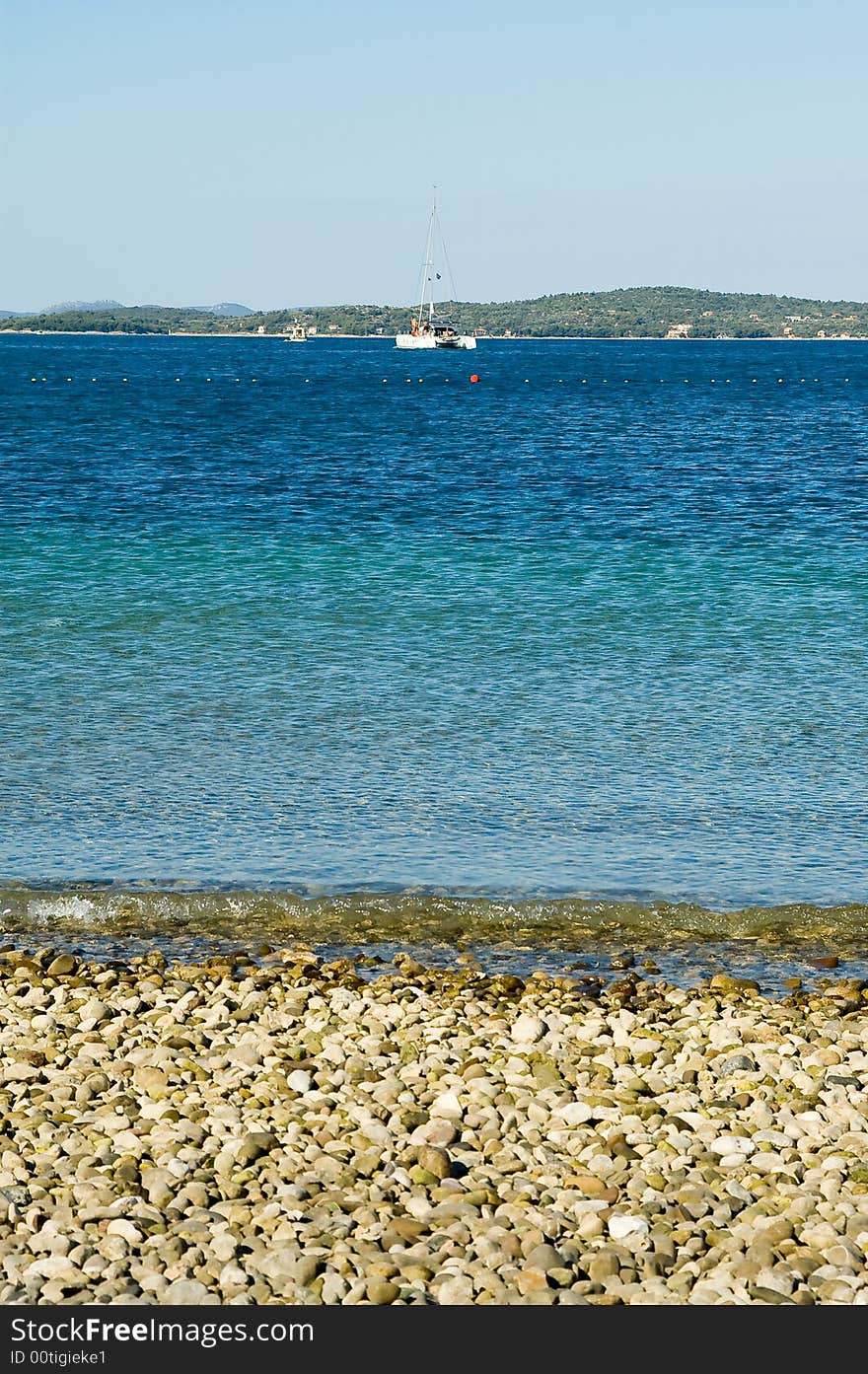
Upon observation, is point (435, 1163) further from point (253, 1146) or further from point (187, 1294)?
point (187, 1294)

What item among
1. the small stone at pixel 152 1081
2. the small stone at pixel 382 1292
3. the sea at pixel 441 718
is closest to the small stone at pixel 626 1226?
the small stone at pixel 382 1292

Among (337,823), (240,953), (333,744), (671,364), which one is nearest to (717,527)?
(333,744)

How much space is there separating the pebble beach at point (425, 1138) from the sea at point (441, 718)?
133 centimetres

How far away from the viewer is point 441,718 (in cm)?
1967

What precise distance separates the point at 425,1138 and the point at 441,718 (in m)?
10.9

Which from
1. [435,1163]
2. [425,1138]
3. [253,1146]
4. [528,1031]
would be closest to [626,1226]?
[435,1163]

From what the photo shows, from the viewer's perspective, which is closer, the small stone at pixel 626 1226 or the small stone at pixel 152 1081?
the small stone at pixel 626 1226

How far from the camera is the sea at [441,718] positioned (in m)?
13.4

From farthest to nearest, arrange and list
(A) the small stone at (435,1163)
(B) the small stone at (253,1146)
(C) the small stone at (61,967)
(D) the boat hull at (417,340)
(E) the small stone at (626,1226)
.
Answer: (D) the boat hull at (417,340) < (C) the small stone at (61,967) < (B) the small stone at (253,1146) < (A) the small stone at (435,1163) < (E) the small stone at (626,1226)

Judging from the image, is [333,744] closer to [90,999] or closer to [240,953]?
[240,953]

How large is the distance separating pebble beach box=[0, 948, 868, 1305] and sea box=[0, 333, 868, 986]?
1.33 metres

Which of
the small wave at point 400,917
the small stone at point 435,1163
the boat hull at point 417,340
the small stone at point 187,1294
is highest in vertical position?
the boat hull at point 417,340

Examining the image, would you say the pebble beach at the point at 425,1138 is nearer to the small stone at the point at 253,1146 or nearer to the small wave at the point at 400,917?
the small stone at the point at 253,1146

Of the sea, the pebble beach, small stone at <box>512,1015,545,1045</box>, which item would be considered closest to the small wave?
the sea
